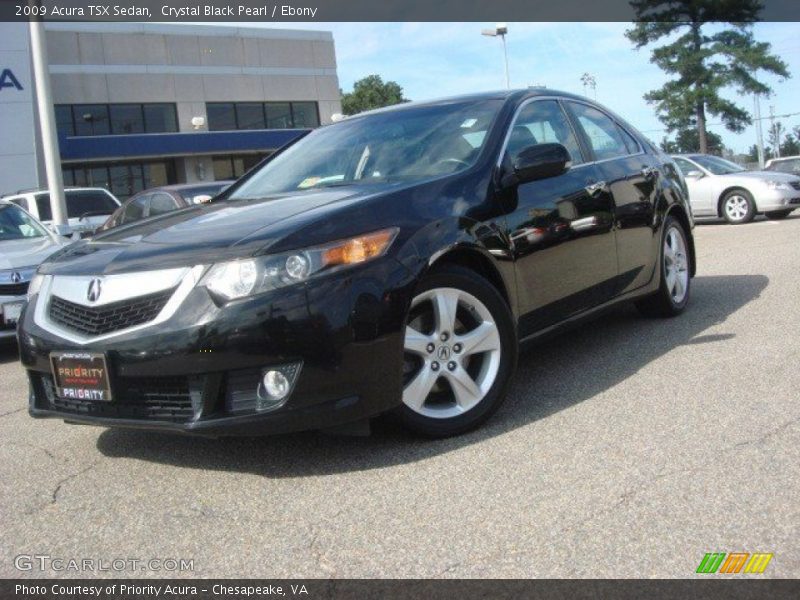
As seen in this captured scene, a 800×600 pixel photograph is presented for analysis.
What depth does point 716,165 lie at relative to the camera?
16.0 m

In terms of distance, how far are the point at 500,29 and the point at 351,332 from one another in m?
24.2

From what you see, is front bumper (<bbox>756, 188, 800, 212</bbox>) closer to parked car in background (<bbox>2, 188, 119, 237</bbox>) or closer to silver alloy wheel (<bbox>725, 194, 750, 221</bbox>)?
silver alloy wheel (<bbox>725, 194, 750, 221</bbox>)

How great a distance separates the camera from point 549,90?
5.05 m

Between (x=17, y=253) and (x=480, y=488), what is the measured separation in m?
5.68

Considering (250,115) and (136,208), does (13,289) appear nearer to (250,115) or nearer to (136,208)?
(136,208)

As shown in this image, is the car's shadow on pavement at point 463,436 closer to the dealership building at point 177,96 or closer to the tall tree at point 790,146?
the dealership building at point 177,96

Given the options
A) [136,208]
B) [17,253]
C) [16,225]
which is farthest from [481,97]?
[136,208]

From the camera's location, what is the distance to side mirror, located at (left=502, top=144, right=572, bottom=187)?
4109mm

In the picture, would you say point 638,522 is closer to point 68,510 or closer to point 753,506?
point 753,506

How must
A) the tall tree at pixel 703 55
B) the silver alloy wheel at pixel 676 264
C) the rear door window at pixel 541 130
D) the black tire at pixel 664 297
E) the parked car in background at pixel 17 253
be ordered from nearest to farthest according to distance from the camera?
1. the rear door window at pixel 541 130
2. the black tire at pixel 664 297
3. the silver alloy wheel at pixel 676 264
4. the parked car in background at pixel 17 253
5. the tall tree at pixel 703 55

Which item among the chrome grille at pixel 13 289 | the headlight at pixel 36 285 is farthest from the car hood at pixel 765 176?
the headlight at pixel 36 285

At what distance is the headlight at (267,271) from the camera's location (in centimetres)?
318

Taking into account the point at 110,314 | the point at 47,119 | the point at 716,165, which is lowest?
the point at 110,314

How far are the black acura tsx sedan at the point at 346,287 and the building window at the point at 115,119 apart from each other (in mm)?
33332
